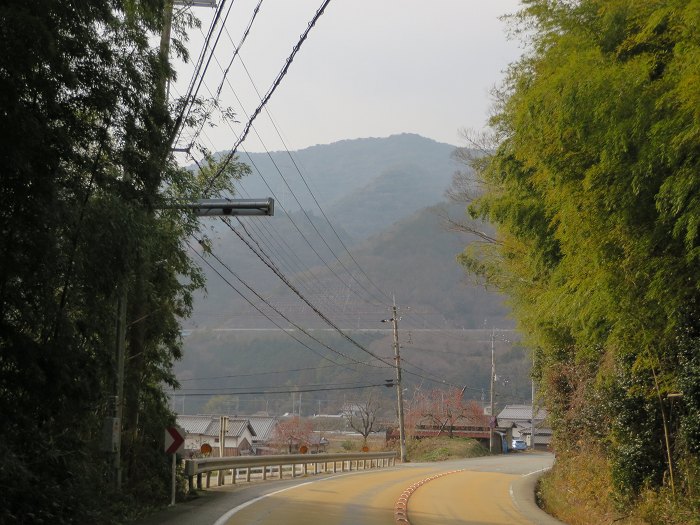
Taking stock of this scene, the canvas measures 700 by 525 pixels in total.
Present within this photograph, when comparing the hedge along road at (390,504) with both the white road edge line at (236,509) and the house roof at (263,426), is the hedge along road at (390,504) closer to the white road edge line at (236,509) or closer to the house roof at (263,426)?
the white road edge line at (236,509)

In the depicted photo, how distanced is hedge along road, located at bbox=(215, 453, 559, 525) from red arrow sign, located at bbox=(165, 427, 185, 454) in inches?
74.2

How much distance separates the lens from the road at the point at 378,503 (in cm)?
1543

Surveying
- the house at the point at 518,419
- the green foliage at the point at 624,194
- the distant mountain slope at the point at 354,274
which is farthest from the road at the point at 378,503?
the house at the point at 518,419

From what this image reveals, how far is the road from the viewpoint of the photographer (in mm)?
15430

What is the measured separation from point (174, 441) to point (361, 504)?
4328 mm

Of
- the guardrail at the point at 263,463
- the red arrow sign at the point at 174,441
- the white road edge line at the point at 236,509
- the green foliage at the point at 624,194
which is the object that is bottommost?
the white road edge line at the point at 236,509

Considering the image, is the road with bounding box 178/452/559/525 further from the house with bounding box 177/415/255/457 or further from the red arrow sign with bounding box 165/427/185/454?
the house with bounding box 177/415/255/457

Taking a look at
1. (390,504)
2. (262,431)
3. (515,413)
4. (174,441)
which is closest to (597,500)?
(390,504)

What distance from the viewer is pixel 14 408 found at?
11.4m

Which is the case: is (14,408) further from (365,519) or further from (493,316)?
(493,316)

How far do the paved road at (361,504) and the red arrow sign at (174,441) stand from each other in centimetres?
121

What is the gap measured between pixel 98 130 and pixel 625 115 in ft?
23.6

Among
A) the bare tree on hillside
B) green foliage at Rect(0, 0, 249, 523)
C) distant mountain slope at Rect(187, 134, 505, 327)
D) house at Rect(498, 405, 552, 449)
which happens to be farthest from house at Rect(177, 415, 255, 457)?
green foliage at Rect(0, 0, 249, 523)

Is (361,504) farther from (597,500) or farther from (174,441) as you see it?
(597,500)
